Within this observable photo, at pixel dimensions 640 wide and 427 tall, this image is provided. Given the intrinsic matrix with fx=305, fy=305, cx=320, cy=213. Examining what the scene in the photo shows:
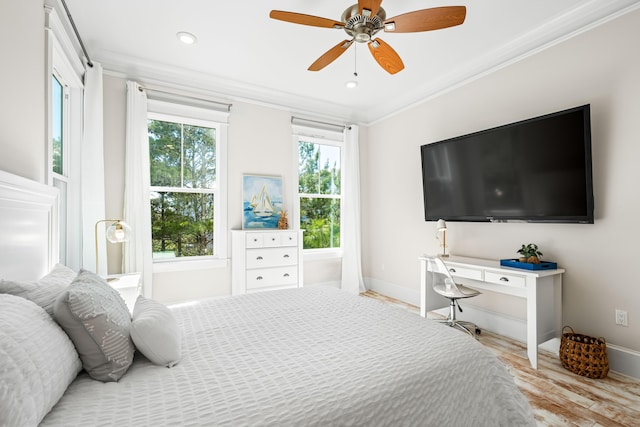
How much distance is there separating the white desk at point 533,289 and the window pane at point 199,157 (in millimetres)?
2997

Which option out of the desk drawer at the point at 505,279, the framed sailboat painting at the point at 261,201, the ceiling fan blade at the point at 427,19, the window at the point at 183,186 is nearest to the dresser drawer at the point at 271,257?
the framed sailboat painting at the point at 261,201

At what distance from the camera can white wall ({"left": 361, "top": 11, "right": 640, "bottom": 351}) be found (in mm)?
2246

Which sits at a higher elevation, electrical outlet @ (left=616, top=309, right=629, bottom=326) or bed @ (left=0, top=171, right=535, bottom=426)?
bed @ (left=0, top=171, right=535, bottom=426)

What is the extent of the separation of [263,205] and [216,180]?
25.8 inches

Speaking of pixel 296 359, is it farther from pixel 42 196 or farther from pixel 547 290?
pixel 547 290

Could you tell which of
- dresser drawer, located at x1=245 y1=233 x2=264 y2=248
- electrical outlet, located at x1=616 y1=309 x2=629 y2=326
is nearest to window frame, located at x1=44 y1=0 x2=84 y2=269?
dresser drawer, located at x1=245 y1=233 x2=264 y2=248

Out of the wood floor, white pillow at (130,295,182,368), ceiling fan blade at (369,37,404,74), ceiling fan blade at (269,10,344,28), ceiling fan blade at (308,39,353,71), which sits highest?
ceiling fan blade at (269,10,344,28)

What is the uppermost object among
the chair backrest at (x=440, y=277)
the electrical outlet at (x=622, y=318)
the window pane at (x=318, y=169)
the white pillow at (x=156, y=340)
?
the window pane at (x=318, y=169)

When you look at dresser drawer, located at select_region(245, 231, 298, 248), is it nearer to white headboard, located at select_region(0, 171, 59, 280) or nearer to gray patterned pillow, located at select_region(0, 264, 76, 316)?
white headboard, located at select_region(0, 171, 59, 280)

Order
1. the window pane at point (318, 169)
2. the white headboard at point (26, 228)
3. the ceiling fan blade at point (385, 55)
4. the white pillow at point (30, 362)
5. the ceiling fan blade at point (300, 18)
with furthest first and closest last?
the window pane at point (318, 169) → the ceiling fan blade at point (385, 55) → the ceiling fan blade at point (300, 18) → the white headboard at point (26, 228) → the white pillow at point (30, 362)

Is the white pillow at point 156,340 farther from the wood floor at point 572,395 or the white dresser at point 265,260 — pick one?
the white dresser at point 265,260

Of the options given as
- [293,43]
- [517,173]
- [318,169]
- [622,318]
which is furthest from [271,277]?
[622,318]

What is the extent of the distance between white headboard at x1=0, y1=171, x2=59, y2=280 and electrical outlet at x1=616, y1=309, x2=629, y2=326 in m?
3.80

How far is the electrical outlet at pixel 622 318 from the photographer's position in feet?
7.40
